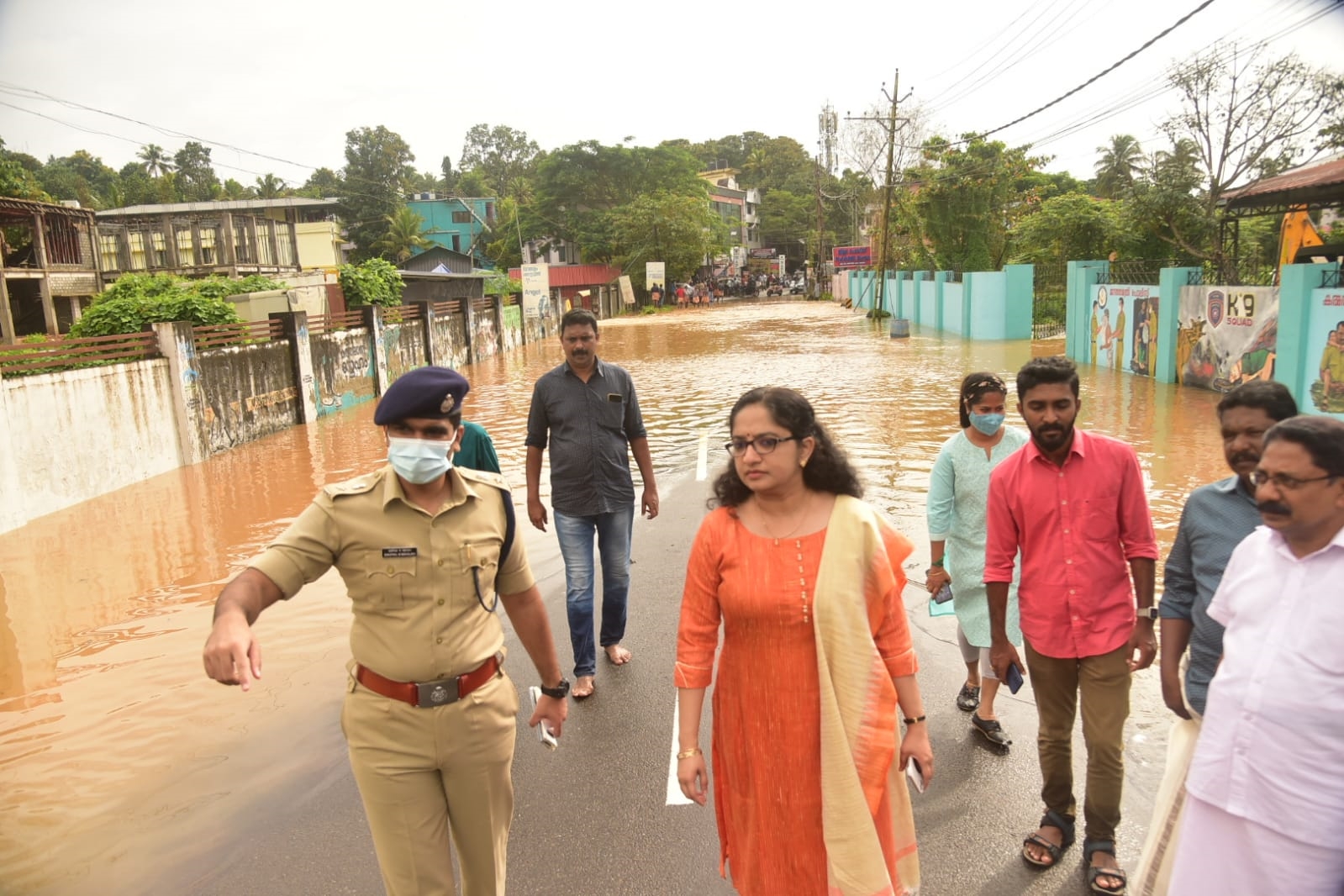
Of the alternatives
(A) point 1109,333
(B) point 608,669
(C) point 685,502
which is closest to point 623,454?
(B) point 608,669

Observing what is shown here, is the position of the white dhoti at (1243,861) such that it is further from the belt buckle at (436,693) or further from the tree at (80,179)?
the tree at (80,179)

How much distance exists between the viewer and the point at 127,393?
1217 cm

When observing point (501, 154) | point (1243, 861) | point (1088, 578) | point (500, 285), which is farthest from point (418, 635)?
point (501, 154)

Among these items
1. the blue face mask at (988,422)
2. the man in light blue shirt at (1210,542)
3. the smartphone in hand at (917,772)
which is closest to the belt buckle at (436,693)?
the smartphone in hand at (917,772)

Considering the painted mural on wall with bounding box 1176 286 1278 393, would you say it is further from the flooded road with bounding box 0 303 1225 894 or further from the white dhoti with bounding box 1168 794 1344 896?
the white dhoti with bounding box 1168 794 1344 896

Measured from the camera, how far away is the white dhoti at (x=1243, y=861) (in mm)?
2109

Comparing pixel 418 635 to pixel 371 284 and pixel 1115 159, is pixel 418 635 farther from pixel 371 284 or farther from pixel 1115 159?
pixel 1115 159

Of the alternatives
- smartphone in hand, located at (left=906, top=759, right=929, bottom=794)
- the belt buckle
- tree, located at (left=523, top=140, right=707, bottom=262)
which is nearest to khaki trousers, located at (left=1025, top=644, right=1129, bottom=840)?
smartphone in hand, located at (left=906, top=759, right=929, bottom=794)

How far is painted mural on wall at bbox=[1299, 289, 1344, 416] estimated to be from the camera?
11.8 m

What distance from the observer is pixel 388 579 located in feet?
8.71

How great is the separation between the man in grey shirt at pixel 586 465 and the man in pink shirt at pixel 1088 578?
7.76 feet

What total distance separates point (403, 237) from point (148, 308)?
40.6 m

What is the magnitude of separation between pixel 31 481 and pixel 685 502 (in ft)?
23.8

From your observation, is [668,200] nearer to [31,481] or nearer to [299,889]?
[31,481]
